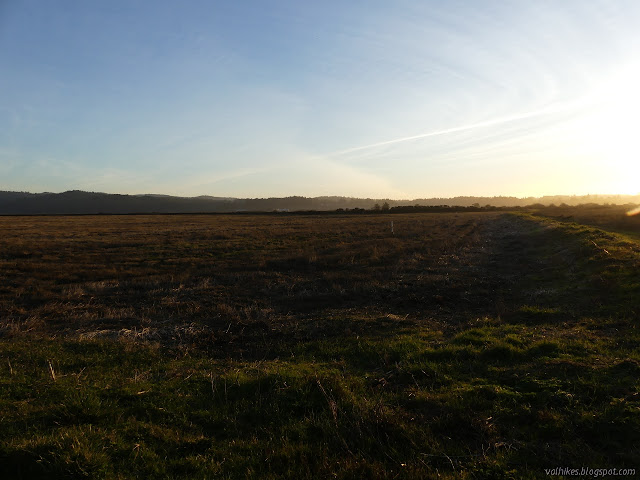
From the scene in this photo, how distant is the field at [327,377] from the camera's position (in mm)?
4793

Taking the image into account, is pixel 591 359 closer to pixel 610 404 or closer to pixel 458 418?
pixel 610 404

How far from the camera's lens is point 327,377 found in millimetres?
6797

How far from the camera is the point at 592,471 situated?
14.7ft

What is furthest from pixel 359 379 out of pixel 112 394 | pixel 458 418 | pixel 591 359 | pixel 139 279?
pixel 139 279

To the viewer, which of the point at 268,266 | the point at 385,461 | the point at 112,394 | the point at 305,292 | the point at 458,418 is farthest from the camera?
the point at 268,266

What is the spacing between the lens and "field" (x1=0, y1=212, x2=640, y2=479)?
4793 mm

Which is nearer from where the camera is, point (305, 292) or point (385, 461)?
point (385, 461)

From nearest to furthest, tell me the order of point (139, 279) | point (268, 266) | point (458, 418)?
point (458, 418) < point (139, 279) < point (268, 266)

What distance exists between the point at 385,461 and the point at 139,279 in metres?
17.6

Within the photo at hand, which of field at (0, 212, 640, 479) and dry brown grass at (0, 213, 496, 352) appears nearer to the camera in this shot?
field at (0, 212, 640, 479)

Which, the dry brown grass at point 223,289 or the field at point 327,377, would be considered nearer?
the field at point 327,377

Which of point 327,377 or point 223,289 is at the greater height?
point 327,377

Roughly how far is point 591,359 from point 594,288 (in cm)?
755

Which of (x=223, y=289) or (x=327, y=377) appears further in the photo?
(x=223, y=289)
